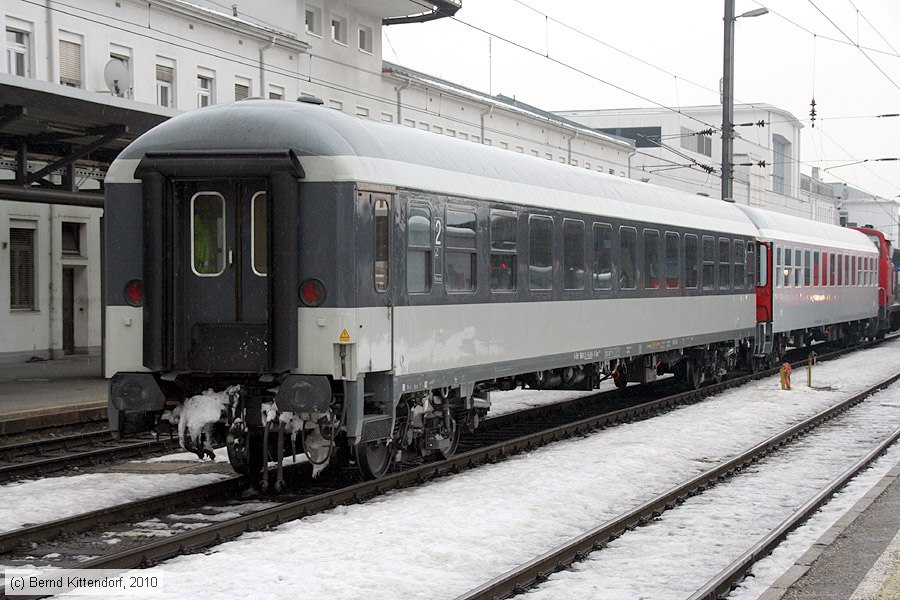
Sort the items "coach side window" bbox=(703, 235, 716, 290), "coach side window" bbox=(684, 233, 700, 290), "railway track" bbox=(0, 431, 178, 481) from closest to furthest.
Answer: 1. "railway track" bbox=(0, 431, 178, 481)
2. "coach side window" bbox=(684, 233, 700, 290)
3. "coach side window" bbox=(703, 235, 716, 290)

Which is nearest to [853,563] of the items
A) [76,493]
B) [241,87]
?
[76,493]

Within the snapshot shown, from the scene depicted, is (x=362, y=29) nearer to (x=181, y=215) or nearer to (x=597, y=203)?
(x=597, y=203)

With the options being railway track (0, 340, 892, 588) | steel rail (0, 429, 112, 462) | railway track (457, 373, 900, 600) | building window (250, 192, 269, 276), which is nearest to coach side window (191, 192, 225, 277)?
building window (250, 192, 269, 276)

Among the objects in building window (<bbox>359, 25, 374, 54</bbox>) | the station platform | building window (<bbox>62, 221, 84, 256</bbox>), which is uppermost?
building window (<bbox>359, 25, 374, 54</bbox>)

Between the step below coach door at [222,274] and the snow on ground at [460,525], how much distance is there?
1701 millimetres

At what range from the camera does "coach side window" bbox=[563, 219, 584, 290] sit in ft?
49.1

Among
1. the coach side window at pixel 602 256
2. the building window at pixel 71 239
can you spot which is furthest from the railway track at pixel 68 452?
the building window at pixel 71 239

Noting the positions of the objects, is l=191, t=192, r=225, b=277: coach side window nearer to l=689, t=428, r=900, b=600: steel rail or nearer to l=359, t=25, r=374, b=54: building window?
l=689, t=428, r=900, b=600: steel rail

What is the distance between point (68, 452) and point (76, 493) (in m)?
3.27

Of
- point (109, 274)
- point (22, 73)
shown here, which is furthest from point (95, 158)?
point (109, 274)

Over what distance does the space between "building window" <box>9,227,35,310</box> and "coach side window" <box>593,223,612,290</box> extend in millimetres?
16142

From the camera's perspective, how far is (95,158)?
21125 mm

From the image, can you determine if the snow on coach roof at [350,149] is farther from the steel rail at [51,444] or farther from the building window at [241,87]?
the building window at [241,87]

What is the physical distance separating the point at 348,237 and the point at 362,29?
3090 centimetres
